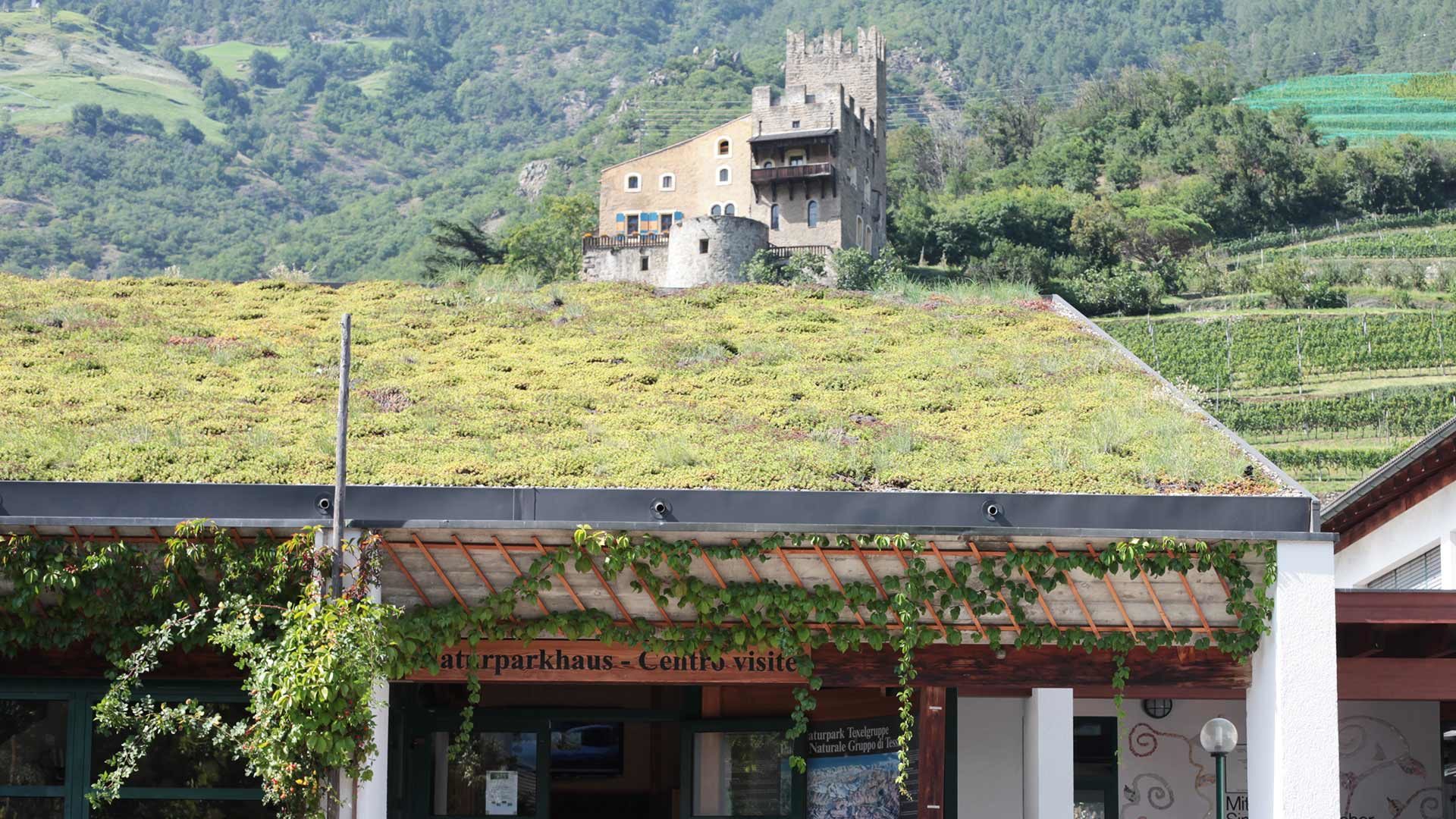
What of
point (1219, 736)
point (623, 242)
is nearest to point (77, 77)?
point (623, 242)

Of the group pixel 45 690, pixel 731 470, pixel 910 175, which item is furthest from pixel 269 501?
pixel 910 175

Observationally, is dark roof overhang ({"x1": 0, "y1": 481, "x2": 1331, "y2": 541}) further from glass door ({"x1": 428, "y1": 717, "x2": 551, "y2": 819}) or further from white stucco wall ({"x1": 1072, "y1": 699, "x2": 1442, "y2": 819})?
white stucco wall ({"x1": 1072, "y1": 699, "x2": 1442, "y2": 819})

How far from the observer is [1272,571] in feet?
33.6

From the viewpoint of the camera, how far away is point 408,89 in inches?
6983

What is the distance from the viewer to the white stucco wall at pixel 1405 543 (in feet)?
52.1

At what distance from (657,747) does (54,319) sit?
721 cm

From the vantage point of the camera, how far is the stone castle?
278 ft

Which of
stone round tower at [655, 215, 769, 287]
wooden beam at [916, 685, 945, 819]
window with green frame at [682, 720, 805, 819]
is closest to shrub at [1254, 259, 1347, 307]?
stone round tower at [655, 215, 769, 287]

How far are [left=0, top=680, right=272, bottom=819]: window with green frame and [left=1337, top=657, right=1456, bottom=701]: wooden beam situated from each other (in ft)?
26.2

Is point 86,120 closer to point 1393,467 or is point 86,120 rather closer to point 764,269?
point 764,269

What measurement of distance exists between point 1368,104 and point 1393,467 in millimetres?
142308

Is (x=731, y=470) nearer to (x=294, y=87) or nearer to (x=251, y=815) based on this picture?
(x=251, y=815)

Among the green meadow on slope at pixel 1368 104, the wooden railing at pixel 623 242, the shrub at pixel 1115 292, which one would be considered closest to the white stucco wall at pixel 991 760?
the wooden railing at pixel 623 242

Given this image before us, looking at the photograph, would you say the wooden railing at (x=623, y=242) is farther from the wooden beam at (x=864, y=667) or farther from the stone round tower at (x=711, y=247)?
the wooden beam at (x=864, y=667)
